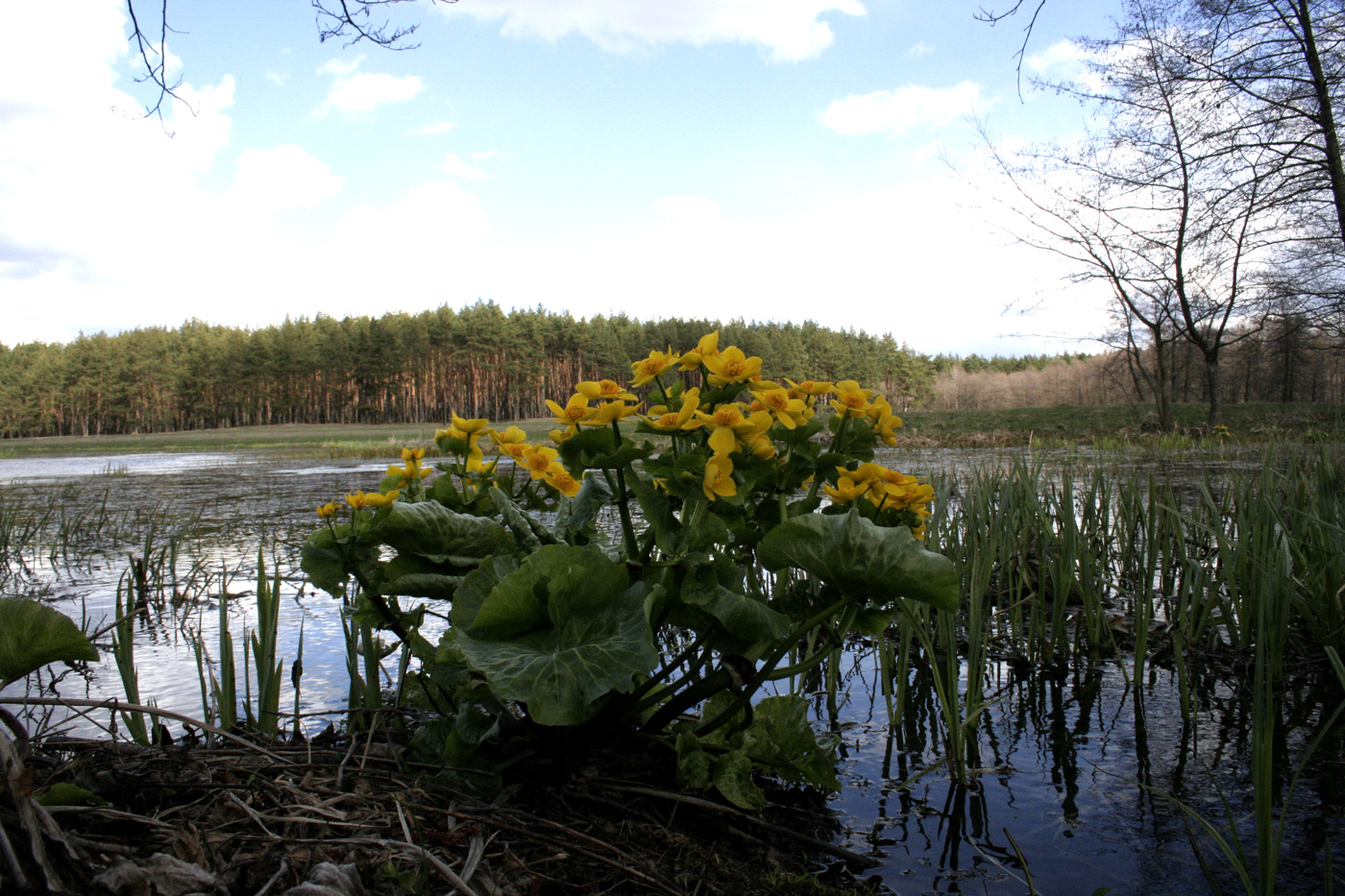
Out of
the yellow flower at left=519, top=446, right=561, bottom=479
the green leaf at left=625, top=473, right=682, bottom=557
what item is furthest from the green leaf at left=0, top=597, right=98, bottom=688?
the green leaf at left=625, top=473, right=682, bottom=557

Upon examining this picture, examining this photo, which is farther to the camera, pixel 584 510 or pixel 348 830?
pixel 584 510

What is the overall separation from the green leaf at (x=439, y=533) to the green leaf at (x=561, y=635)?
0.18 m

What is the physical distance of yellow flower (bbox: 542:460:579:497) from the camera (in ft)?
5.13

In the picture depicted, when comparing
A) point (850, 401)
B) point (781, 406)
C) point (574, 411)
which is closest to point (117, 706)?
point (574, 411)

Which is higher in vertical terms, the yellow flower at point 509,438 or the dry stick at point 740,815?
the yellow flower at point 509,438

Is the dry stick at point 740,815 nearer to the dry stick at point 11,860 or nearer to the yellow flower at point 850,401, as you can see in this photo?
the yellow flower at point 850,401

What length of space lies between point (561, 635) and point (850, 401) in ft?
2.49

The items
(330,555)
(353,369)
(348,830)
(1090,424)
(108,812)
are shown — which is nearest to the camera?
(108,812)

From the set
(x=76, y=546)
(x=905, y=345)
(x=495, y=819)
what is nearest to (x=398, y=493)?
(x=495, y=819)

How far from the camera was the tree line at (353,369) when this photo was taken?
187 feet

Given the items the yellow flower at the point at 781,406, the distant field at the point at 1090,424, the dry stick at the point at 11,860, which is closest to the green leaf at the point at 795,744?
the yellow flower at the point at 781,406

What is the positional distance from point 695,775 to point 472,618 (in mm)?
557

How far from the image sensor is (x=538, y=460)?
A: 1.64 m

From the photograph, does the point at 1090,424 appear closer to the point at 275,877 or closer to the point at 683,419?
the point at 683,419
